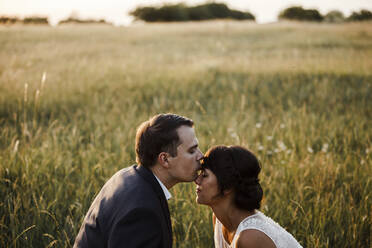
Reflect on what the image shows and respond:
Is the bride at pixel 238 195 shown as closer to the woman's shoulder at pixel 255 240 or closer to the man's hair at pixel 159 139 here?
the woman's shoulder at pixel 255 240

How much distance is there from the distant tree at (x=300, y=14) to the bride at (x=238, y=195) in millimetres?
54333

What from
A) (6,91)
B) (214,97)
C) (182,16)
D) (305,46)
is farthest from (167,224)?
(182,16)

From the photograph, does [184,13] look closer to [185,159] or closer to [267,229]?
[185,159]

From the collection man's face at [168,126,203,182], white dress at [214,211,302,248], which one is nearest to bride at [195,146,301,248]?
white dress at [214,211,302,248]

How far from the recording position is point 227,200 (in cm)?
230

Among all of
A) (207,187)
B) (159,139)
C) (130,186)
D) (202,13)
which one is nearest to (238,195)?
(207,187)

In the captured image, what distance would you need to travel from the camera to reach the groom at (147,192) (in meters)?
1.69

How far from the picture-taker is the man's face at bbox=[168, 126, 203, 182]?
2.15 metres

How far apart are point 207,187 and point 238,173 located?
0.80 feet

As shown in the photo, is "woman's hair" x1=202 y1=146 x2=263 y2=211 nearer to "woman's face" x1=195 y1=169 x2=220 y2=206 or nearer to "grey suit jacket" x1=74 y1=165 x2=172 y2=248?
"woman's face" x1=195 y1=169 x2=220 y2=206

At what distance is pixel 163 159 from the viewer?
212 cm

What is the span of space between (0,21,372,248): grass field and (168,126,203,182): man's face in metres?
0.89

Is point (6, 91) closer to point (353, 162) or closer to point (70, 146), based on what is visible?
point (70, 146)

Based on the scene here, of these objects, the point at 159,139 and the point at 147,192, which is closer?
the point at 147,192
